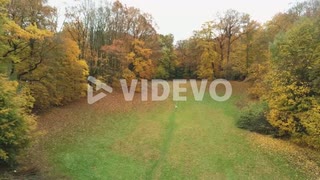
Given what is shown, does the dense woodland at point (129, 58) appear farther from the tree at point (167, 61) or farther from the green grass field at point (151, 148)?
the tree at point (167, 61)

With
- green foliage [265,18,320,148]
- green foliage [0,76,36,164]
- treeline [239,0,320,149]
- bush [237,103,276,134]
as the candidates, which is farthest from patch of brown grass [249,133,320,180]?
green foliage [0,76,36,164]

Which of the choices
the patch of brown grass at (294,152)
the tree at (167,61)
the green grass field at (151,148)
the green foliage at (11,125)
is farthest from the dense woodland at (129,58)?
the tree at (167,61)

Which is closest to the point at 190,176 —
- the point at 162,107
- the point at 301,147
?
the point at 301,147

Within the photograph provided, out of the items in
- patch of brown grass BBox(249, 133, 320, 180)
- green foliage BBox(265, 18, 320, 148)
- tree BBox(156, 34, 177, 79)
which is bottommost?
patch of brown grass BBox(249, 133, 320, 180)

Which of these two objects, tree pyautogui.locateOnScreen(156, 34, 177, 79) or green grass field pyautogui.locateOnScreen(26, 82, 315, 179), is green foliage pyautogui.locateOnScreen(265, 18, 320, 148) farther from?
tree pyautogui.locateOnScreen(156, 34, 177, 79)

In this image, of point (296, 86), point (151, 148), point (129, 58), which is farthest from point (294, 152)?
point (129, 58)

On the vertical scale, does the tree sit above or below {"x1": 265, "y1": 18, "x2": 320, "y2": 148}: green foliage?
above
